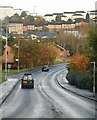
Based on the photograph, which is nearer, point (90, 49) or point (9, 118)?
point (9, 118)

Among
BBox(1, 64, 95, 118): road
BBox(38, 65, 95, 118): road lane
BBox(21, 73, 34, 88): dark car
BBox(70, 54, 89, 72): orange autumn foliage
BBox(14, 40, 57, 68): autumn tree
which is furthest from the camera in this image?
BBox(14, 40, 57, 68): autumn tree

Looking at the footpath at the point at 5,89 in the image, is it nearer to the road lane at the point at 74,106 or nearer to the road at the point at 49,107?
the road at the point at 49,107

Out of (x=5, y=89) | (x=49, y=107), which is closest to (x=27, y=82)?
(x=5, y=89)

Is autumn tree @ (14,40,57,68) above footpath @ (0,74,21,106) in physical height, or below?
above

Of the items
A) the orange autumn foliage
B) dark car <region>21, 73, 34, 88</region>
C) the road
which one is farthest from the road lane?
the orange autumn foliage

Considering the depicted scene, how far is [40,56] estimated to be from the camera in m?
102

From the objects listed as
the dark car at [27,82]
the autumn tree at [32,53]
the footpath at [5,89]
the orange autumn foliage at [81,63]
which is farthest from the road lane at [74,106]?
the autumn tree at [32,53]

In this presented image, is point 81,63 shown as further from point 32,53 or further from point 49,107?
point 32,53

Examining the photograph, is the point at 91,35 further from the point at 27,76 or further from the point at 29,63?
the point at 29,63

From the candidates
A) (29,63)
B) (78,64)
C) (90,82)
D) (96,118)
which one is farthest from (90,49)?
(29,63)

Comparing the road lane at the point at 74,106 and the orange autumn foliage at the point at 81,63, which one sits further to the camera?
the orange autumn foliage at the point at 81,63

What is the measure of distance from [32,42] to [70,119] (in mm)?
80521

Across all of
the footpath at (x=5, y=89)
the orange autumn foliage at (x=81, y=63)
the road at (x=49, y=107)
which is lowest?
the footpath at (x=5, y=89)

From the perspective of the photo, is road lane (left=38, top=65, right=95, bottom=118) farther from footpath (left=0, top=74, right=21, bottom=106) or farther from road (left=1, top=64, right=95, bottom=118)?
footpath (left=0, top=74, right=21, bottom=106)
